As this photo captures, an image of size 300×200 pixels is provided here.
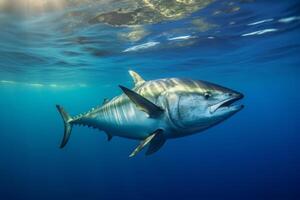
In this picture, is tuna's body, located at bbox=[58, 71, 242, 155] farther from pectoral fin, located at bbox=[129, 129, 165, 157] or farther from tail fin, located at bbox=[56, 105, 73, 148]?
tail fin, located at bbox=[56, 105, 73, 148]

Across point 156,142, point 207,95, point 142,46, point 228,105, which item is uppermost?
point 142,46

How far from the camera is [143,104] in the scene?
5.16m

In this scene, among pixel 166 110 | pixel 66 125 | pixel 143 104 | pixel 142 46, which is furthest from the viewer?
pixel 142 46

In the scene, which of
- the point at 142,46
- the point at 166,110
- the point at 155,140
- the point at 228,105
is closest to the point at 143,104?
the point at 166,110

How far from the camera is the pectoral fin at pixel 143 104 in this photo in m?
4.96

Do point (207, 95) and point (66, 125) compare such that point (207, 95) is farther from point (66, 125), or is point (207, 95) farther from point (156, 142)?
point (66, 125)

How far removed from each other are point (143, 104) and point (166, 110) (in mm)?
461

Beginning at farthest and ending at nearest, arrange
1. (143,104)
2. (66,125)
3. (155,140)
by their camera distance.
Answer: (66,125) < (155,140) < (143,104)

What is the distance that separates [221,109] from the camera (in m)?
4.79

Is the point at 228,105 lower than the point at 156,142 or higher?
higher

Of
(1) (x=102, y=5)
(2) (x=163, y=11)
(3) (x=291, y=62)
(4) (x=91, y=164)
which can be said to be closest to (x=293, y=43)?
(3) (x=291, y=62)

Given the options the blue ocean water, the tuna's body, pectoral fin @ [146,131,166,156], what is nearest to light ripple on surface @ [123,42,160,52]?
the blue ocean water

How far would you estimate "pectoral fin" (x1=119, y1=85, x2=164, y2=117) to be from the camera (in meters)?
4.96

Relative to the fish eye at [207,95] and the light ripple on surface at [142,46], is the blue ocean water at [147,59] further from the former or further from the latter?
the fish eye at [207,95]
